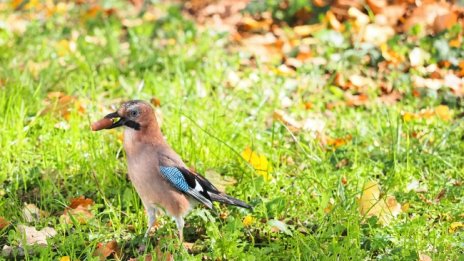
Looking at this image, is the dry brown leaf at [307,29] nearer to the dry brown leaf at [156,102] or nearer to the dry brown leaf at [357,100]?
the dry brown leaf at [357,100]

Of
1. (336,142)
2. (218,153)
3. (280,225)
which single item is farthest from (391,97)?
(280,225)

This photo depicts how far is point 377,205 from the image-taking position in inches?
168

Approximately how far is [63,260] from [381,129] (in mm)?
Answer: 2347

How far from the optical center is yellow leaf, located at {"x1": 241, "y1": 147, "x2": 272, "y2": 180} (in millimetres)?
4684

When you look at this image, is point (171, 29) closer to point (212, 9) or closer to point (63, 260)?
point (212, 9)

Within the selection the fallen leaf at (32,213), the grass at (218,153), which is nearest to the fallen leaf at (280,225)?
the grass at (218,153)

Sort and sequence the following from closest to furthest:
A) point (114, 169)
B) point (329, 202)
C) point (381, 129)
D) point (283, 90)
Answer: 1. point (329, 202)
2. point (114, 169)
3. point (381, 129)
4. point (283, 90)

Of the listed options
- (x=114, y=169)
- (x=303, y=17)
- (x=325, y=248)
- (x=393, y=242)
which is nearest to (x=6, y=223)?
(x=114, y=169)

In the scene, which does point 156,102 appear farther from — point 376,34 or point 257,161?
point 376,34

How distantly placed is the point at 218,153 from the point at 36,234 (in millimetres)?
1188

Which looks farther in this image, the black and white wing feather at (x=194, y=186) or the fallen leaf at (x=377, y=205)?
the fallen leaf at (x=377, y=205)

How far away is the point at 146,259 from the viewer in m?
3.79

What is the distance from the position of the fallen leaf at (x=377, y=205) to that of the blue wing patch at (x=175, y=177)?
0.90 m

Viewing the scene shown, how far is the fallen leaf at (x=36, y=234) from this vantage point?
400 cm
